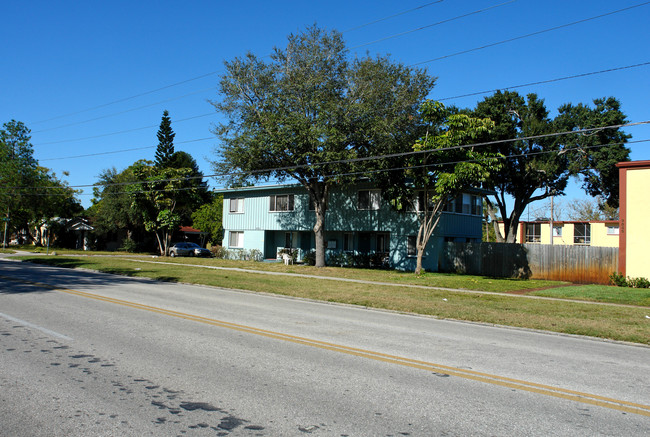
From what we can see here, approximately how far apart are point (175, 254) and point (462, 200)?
92.5ft

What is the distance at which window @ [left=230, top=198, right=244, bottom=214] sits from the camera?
44.0 metres

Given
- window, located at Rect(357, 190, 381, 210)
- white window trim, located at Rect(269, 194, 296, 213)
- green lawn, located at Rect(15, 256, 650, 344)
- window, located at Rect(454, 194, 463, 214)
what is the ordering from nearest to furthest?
green lawn, located at Rect(15, 256, 650, 344) → window, located at Rect(454, 194, 463, 214) → window, located at Rect(357, 190, 381, 210) → white window trim, located at Rect(269, 194, 296, 213)

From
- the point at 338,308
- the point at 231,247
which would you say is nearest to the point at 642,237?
the point at 338,308

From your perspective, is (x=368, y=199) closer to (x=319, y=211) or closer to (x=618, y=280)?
(x=319, y=211)

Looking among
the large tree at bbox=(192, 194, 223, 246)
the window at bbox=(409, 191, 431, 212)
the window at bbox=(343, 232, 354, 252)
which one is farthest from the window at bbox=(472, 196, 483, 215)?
the large tree at bbox=(192, 194, 223, 246)

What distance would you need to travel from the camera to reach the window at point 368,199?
115 feet

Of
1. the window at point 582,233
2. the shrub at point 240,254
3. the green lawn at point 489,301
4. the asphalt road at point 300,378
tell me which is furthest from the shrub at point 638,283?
the window at point 582,233

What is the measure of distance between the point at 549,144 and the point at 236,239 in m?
28.7

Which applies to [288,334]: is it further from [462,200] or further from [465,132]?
[462,200]

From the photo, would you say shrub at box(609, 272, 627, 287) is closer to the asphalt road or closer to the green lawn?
the green lawn

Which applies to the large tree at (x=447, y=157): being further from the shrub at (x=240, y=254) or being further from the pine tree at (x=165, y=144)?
the pine tree at (x=165, y=144)

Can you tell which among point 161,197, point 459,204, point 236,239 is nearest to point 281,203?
point 236,239

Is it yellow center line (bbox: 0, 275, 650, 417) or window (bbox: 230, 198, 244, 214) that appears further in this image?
window (bbox: 230, 198, 244, 214)

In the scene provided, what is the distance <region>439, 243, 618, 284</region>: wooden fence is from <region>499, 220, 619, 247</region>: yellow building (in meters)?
23.0
